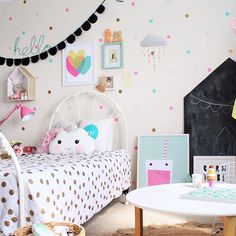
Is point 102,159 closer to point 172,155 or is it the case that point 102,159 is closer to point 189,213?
point 172,155

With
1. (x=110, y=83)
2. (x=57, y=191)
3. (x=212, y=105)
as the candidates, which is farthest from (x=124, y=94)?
(x=57, y=191)

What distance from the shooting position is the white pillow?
2.82m

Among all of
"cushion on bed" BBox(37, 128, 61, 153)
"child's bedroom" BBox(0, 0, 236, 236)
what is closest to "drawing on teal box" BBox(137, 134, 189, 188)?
"child's bedroom" BBox(0, 0, 236, 236)

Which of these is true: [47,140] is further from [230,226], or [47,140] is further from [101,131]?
[230,226]

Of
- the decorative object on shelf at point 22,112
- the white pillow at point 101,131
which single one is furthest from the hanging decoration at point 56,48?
the white pillow at point 101,131

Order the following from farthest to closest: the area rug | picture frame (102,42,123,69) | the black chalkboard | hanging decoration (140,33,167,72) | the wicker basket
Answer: picture frame (102,42,123,69) → hanging decoration (140,33,167,72) → the black chalkboard → the area rug → the wicker basket

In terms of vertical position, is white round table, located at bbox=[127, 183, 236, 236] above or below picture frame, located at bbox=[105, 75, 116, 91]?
below

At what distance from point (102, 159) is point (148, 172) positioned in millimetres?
636

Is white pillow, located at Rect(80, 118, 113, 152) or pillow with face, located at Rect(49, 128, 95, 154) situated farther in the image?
white pillow, located at Rect(80, 118, 113, 152)

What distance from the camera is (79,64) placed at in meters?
3.13

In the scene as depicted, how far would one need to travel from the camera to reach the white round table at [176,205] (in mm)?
1223

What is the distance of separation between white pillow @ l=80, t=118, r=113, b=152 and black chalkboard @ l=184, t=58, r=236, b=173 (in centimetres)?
65

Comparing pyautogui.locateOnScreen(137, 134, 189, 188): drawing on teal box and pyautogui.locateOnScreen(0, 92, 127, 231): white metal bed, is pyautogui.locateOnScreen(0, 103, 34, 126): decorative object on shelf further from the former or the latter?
pyautogui.locateOnScreen(137, 134, 189, 188): drawing on teal box

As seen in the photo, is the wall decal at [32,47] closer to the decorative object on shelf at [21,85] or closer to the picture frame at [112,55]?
the decorative object on shelf at [21,85]
